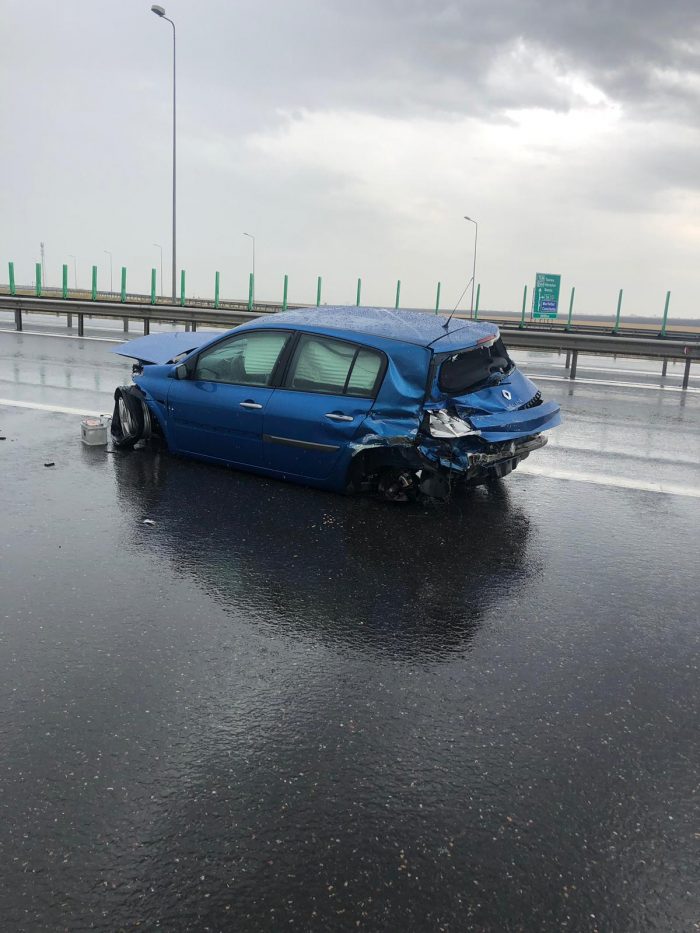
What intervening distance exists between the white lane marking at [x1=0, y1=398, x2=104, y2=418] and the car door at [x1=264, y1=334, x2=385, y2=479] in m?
3.77

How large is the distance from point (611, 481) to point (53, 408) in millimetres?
6812

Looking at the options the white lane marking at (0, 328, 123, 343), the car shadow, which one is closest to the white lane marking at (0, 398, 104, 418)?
the car shadow

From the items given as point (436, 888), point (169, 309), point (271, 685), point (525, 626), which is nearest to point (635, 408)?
point (525, 626)

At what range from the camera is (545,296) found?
4684cm

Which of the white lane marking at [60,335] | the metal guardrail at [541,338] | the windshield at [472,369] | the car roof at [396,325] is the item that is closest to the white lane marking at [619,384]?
the metal guardrail at [541,338]

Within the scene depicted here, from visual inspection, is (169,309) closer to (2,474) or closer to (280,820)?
(2,474)

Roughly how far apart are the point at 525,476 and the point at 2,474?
4.81 metres

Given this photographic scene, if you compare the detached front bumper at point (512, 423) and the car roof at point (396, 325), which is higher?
the car roof at point (396, 325)

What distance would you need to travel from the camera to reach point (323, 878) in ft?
7.34

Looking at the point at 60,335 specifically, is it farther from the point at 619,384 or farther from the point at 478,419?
the point at 478,419

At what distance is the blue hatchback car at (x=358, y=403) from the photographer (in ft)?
18.5

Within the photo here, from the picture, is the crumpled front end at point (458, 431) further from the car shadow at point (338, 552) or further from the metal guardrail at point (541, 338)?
the metal guardrail at point (541, 338)

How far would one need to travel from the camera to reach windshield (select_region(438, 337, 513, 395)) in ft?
18.9

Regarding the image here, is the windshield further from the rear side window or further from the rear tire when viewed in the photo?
the rear tire
